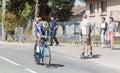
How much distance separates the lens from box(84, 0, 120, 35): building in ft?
126

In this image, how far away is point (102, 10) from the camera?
4172 centimetres

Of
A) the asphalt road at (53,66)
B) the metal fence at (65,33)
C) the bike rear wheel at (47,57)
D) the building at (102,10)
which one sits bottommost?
the asphalt road at (53,66)

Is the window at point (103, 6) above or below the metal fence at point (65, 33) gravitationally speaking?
above

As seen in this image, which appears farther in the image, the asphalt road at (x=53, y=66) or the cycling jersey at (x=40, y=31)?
the cycling jersey at (x=40, y=31)

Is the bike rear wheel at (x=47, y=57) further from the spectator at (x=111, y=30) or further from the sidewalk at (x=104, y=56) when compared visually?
the spectator at (x=111, y=30)

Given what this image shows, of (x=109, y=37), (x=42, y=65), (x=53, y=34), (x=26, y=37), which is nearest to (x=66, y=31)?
(x=26, y=37)

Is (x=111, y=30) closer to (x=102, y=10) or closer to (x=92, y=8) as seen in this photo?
(x=102, y=10)

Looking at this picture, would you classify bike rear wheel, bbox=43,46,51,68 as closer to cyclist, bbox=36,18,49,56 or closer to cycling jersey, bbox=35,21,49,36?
cyclist, bbox=36,18,49,56

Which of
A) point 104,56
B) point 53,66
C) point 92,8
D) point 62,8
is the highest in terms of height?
point 62,8

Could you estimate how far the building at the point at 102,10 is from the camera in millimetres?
38281

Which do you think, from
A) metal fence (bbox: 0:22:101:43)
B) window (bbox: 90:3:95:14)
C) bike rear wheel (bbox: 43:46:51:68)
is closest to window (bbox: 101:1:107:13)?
window (bbox: 90:3:95:14)

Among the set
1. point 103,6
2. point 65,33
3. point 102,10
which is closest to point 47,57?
point 65,33

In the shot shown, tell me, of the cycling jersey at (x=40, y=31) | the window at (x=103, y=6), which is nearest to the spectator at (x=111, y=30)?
Answer: the cycling jersey at (x=40, y=31)

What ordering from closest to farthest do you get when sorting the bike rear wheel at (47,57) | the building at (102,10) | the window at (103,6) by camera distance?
the bike rear wheel at (47,57), the building at (102,10), the window at (103,6)
